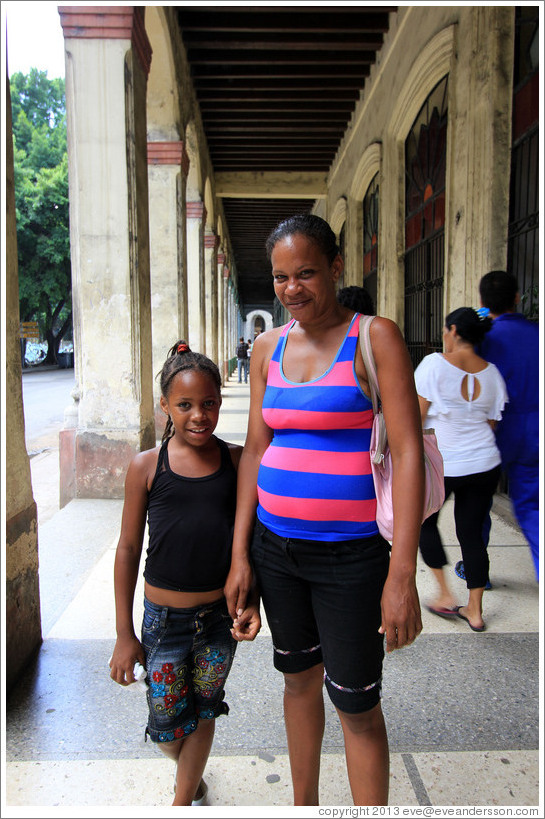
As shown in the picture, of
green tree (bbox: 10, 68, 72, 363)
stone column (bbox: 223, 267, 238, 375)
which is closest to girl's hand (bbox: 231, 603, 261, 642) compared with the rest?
stone column (bbox: 223, 267, 238, 375)

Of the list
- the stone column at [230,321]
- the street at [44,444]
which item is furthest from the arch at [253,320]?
the street at [44,444]

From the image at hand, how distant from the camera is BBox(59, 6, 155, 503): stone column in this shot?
16.9ft

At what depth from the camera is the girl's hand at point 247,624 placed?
64.9 inches

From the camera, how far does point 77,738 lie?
2121 millimetres

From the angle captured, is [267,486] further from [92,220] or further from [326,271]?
[92,220]

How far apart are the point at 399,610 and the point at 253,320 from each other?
5601cm

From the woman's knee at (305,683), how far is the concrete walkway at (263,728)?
30cm

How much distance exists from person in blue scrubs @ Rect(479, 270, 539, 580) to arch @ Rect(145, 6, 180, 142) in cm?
552

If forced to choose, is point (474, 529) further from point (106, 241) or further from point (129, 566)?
point (106, 241)

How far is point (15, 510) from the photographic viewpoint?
2.51 meters

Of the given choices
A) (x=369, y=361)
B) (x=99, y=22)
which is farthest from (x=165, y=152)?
(x=369, y=361)

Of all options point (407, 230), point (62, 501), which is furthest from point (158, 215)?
point (62, 501)

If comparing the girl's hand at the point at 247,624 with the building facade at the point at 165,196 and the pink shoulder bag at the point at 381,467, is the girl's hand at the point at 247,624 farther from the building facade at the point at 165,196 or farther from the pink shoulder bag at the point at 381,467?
the building facade at the point at 165,196

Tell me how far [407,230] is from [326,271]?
688 cm
